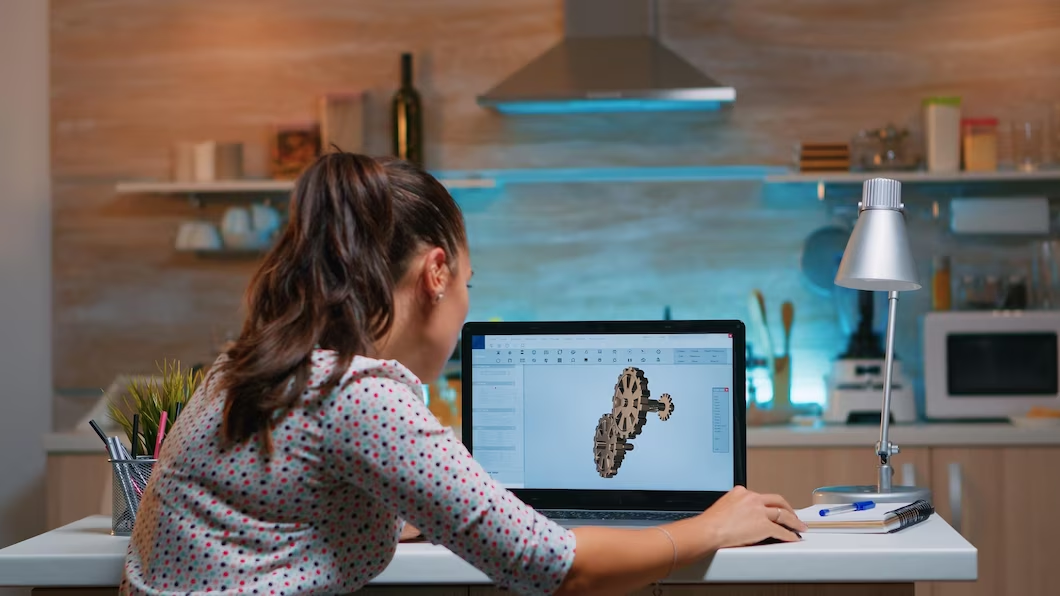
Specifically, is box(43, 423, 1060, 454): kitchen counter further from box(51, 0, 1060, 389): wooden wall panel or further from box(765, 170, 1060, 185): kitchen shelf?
box(765, 170, 1060, 185): kitchen shelf

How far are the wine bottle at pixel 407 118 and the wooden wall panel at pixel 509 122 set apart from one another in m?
0.10

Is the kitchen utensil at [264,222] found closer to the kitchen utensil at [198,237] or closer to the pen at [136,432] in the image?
the kitchen utensil at [198,237]

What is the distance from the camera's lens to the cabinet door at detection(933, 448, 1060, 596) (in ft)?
9.96

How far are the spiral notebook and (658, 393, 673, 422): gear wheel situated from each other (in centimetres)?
22

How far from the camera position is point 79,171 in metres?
3.75

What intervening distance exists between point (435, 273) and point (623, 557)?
0.36 metres

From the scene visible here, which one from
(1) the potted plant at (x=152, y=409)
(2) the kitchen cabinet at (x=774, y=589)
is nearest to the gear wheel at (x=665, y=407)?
(2) the kitchen cabinet at (x=774, y=589)

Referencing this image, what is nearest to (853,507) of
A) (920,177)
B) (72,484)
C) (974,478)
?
(974,478)

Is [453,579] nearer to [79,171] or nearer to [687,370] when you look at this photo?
[687,370]

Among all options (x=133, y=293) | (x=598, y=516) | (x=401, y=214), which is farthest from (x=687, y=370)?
(x=133, y=293)

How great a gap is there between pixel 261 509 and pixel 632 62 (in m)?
2.57

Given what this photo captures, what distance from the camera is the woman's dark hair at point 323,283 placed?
1083mm

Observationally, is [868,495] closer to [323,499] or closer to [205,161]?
[323,499]

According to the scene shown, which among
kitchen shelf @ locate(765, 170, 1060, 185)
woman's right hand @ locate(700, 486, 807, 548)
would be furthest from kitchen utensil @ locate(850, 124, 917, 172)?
woman's right hand @ locate(700, 486, 807, 548)
